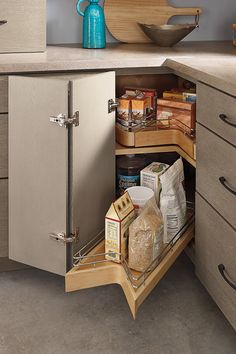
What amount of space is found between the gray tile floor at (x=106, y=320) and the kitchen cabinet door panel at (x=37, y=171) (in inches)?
5.3

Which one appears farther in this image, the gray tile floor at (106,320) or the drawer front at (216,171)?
the gray tile floor at (106,320)

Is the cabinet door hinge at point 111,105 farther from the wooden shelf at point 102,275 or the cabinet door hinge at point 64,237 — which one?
the wooden shelf at point 102,275

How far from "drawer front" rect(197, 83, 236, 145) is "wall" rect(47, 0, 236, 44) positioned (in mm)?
975

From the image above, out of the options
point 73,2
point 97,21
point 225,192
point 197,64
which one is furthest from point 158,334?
point 73,2

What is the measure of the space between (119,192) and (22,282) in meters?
0.52

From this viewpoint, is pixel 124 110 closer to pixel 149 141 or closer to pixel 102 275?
pixel 149 141

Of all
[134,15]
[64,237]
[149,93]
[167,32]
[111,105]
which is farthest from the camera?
[134,15]

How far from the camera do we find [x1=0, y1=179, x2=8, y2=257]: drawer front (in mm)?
2141

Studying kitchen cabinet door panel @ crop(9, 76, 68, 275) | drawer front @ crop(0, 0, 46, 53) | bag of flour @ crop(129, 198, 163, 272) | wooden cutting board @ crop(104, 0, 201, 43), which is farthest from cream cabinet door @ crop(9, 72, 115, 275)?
wooden cutting board @ crop(104, 0, 201, 43)

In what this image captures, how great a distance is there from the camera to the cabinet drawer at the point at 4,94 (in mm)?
2035

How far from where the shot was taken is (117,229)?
194 cm

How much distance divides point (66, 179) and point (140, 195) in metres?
0.29

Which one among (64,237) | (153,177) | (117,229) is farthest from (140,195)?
(64,237)

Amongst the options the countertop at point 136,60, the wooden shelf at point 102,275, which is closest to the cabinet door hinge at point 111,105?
the countertop at point 136,60
